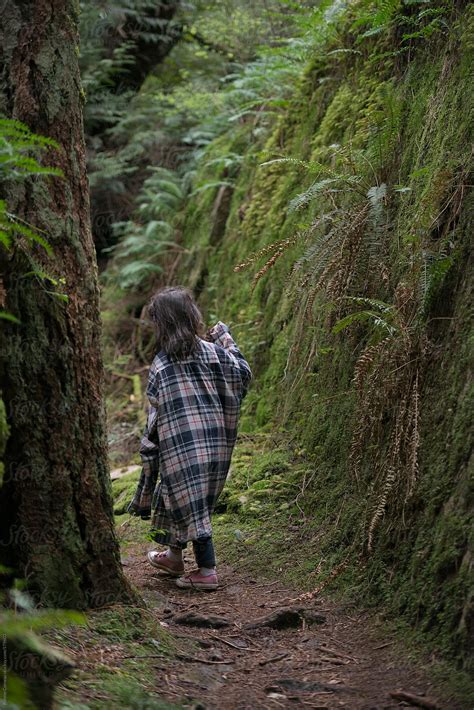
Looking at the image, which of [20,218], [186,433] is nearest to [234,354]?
[186,433]

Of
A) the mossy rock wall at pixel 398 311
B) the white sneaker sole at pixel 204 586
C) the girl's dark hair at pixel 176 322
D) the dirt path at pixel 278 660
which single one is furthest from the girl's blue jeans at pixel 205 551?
the girl's dark hair at pixel 176 322

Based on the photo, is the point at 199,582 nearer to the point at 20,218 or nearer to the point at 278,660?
the point at 278,660

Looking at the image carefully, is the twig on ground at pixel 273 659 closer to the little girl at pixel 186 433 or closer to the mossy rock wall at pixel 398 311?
the mossy rock wall at pixel 398 311

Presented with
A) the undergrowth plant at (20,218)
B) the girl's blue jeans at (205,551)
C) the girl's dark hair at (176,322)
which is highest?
the undergrowth plant at (20,218)

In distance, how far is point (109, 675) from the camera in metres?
2.81

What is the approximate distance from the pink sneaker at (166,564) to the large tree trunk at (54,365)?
1.62 metres

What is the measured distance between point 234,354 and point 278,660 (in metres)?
2.31

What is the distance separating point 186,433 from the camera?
4.87 m

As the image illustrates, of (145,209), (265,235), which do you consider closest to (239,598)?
(265,235)

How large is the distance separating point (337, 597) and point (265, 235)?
179 inches

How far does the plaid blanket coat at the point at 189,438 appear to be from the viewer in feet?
15.8

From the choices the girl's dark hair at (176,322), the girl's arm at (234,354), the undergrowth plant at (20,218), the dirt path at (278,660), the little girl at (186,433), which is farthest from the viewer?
the girl's arm at (234,354)

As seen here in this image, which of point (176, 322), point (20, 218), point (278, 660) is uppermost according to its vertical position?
point (20, 218)

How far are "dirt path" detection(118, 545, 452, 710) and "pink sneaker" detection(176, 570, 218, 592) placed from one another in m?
0.10
